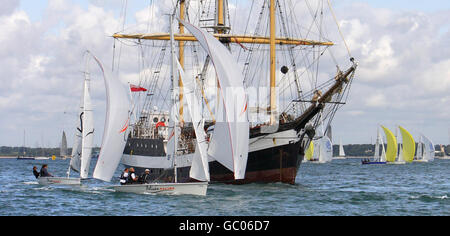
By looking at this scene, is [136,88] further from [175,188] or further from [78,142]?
[175,188]

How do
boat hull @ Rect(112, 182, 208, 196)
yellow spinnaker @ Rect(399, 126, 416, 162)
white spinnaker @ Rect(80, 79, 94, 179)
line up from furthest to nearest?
1. yellow spinnaker @ Rect(399, 126, 416, 162)
2. white spinnaker @ Rect(80, 79, 94, 179)
3. boat hull @ Rect(112, 182, 208, 196)

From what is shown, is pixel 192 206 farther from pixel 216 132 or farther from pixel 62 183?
pixel 62 183

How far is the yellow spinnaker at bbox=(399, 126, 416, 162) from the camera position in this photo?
5084 inches

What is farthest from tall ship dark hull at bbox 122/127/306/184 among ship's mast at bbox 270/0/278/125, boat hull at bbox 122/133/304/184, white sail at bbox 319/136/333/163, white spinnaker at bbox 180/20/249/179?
white sail at bbox 319/136/333/163

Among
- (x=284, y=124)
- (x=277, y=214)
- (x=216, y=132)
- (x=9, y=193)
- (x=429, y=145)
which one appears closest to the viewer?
(x=277, y=214)

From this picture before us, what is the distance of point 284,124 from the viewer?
4400 cm

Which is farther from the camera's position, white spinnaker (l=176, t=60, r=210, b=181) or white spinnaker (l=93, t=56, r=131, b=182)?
white spinnaker (l=93, t=56, r=131, b=182)

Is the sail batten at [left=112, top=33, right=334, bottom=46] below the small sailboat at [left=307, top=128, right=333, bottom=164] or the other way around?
the other way around

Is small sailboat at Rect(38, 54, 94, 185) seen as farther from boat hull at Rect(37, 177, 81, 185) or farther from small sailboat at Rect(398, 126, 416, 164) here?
small sailboat at Rect(398, 126, 416, 164)

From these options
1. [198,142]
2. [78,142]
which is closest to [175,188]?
[198,142]

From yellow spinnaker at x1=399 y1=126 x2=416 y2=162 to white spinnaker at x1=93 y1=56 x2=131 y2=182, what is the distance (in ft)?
329

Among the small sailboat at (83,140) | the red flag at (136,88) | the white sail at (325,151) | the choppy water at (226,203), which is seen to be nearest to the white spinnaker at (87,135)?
the small sailboat at (83,140)
